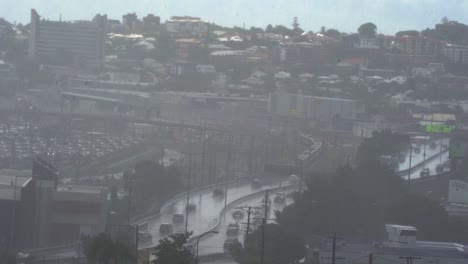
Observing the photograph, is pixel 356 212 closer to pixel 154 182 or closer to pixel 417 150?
pixel 154 182

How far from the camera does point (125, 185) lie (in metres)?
14.1

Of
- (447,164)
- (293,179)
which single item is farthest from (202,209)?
Answer: (447,164)

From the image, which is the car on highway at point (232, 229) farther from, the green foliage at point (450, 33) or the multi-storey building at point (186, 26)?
the multi-storey building at point (186, 26)

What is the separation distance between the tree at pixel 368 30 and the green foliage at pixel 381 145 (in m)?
17.0

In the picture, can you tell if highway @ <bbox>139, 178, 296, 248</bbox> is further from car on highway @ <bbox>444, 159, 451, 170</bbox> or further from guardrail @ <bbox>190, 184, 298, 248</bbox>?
car on highway @ <bbox>444, 159, 451, 170</bbox>

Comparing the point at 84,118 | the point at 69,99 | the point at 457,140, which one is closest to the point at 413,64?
the point at 69,99

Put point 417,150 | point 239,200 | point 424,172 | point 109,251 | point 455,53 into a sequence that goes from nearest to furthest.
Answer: point 109,251
point 239,200
point 424,172
point 417,150
point 455,53

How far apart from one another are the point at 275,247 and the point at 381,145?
8.89 metres

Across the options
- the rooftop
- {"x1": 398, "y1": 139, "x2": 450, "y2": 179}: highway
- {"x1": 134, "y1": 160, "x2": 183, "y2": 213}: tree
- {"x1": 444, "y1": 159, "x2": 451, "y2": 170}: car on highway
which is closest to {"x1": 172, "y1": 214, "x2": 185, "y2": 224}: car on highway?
{"x1": 134, "y1": 160, "x2": 183, "y2": 213}: tree

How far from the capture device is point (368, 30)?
37.7 m

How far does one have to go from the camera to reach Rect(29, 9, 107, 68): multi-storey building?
33.2 metres

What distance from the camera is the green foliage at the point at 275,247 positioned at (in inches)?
405

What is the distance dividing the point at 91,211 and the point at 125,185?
7.42ft

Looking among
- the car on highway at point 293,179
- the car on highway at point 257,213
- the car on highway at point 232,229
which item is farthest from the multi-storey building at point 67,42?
the car on highway at point 232,229
